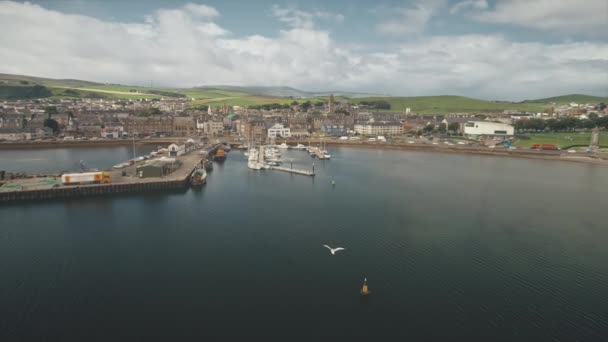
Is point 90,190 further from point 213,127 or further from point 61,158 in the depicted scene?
point 213,127

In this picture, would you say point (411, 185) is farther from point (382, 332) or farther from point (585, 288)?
point (382, 332)

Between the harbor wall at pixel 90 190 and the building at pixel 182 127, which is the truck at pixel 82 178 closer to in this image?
→ the harbor wall at pixel 90 190

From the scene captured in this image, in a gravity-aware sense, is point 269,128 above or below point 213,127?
above

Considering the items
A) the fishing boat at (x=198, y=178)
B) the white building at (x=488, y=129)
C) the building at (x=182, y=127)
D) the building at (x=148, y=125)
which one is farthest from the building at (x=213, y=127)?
the white building at (x=488, y=129)

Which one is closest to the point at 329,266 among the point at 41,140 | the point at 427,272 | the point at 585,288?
the point at 427,272

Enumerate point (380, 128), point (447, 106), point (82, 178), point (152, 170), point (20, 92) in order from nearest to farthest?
point (82, 178), point (152, 170), point (380, 128), point (20, 92), point (447, 106)

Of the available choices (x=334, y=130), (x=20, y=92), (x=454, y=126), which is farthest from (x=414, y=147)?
(x=20, y=92)
